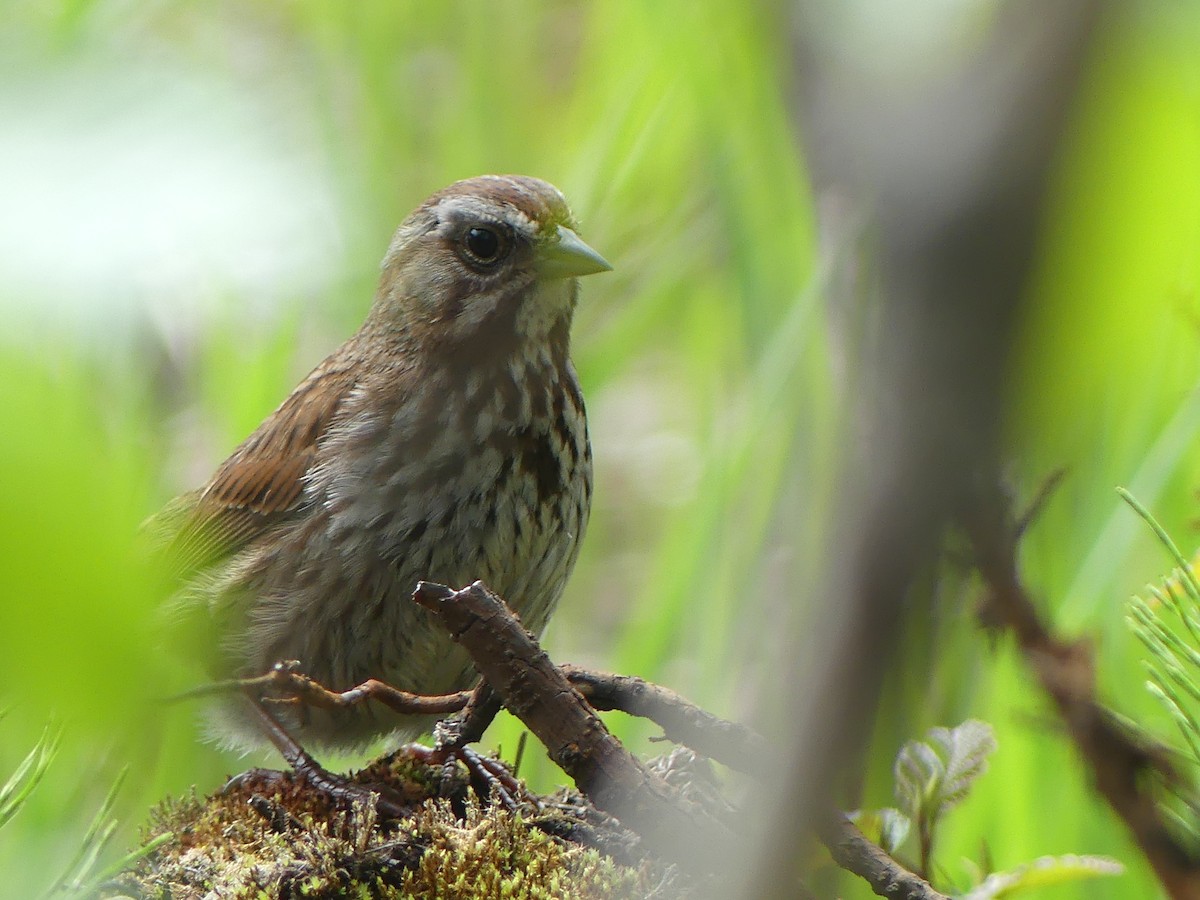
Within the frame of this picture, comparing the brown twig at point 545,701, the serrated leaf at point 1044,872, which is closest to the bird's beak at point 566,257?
the brown twig at point 545,701

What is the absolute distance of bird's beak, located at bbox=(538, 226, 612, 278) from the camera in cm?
264

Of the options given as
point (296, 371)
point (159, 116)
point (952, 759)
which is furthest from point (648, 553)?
point (159, 116)

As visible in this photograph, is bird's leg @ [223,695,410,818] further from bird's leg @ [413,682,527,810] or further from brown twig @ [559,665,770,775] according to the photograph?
brown twig @ [559,665,770,775]

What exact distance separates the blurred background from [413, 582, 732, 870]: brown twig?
25cm

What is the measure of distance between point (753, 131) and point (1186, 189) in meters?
2.06

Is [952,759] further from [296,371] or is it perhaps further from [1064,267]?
[296,371]

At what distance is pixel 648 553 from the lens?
4.86 m

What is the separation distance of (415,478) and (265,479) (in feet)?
1.49

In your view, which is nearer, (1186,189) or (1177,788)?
(1186,189)

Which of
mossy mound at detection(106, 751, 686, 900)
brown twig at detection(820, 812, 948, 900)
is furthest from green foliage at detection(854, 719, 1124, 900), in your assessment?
mossy mound at detection(106, 751, 686, 900)

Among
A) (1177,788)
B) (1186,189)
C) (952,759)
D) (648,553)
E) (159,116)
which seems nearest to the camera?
(159,116)

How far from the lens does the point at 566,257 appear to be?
267cm

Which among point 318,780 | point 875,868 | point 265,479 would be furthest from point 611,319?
point 875,868

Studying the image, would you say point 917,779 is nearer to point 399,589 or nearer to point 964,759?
point 964,759
